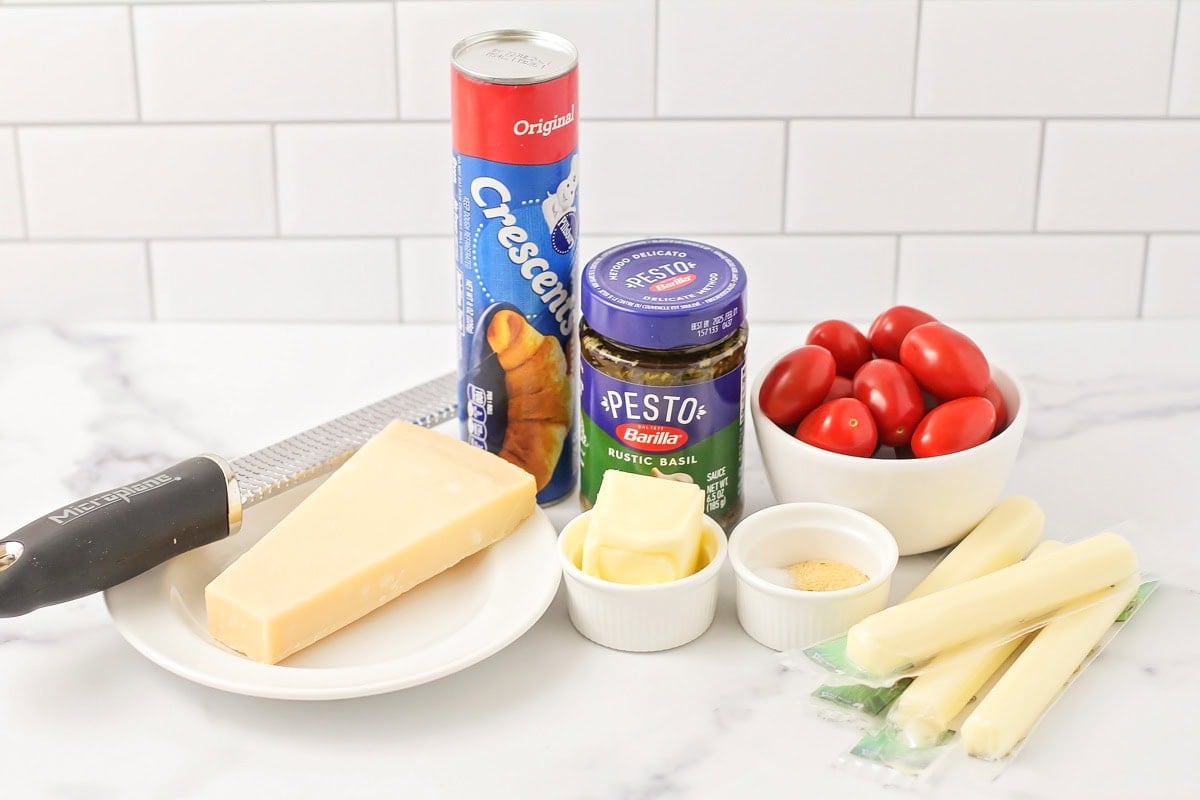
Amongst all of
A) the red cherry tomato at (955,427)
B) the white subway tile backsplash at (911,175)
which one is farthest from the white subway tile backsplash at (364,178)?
the red cherry tomato at (955,427)

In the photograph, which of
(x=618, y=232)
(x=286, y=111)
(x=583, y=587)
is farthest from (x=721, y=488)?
(x=286, y=111)

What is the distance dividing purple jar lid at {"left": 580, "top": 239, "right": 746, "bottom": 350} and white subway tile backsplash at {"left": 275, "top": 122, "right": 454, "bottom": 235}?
0.36m

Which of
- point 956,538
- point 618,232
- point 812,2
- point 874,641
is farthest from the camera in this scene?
point 618,232

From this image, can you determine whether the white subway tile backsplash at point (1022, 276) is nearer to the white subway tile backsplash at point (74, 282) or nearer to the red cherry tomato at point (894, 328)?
the red cherry tomato at point (894, 328)

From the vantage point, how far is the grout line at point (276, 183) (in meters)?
1.36

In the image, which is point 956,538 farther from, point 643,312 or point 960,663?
point 643,312

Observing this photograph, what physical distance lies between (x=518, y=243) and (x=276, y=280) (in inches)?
18.2

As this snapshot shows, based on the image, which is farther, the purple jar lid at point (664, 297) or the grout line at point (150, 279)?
the grout line at point (150, 279)

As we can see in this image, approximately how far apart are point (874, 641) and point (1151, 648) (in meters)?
0.21

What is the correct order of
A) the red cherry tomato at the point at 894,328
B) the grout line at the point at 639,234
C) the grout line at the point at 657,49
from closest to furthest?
the red cherry tomato at the point at 894,328 → the grout line at the point at 657,49 → the grout line at the point at 639,234

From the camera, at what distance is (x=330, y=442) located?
110 centimetres

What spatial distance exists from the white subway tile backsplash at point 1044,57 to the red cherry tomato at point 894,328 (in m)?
0.33

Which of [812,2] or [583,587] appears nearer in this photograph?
[583,587]

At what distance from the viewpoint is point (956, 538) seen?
1.05 meters
